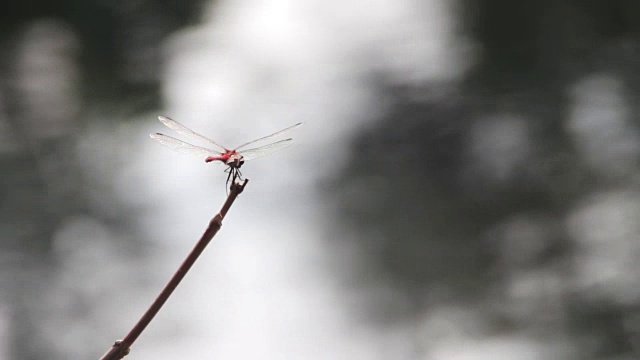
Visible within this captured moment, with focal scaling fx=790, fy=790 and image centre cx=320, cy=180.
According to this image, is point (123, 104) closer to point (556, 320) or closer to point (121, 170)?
point (121, 170)

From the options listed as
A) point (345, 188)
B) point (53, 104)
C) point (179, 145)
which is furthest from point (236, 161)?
point (53, 104)

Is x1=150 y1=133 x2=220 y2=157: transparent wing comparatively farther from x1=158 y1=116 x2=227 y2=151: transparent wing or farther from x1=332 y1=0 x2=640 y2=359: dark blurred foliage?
x1=332 y1=0 x2=640 y2=359: dark blurred foliage

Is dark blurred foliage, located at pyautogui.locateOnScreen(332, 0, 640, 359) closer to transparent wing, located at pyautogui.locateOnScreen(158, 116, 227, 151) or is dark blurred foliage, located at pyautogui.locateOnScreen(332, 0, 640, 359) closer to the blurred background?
the blurred background

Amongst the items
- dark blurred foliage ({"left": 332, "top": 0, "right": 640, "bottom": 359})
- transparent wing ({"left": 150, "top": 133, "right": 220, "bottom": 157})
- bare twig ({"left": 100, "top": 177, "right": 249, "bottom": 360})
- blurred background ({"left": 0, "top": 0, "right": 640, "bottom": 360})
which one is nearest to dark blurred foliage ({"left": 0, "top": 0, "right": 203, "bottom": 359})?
blurred background ({"left": 0, "top": 0, "right": 640, "bottom": 360})

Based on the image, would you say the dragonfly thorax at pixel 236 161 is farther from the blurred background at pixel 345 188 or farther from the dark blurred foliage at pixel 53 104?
the dark blurred foliage at pixel 53 104

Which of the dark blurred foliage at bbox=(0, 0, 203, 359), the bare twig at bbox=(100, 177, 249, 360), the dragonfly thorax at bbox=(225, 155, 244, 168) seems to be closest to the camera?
the bare twig at bbox=(100, 177, 249, 360)

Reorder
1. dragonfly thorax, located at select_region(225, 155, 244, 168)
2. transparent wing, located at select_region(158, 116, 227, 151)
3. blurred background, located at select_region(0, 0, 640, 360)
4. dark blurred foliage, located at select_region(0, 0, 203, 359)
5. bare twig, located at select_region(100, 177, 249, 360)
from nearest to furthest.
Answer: bare twig, located at select_region(100, 177, 249, 360)
dragonfly thorax, located at select_region(225, 155, 244, 168)
transparent wing, located at select_region(158, 116, 227, 151)
blurred background, located at select_region(0, 0, 640, 360)
dark blurred foliage, located at select_region(0, 0, 203, 359)

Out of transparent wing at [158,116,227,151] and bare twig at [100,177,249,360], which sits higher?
transparent wing at [158,116,227,151]

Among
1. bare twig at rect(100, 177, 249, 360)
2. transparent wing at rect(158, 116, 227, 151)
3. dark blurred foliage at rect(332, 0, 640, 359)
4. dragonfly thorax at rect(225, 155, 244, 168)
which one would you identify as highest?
dark blurred foliage at rect(332, 0, 640, 359)

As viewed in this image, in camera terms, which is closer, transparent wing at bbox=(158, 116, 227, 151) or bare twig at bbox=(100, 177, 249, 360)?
bare twig at bbox=(100, 177, 249, 360)
